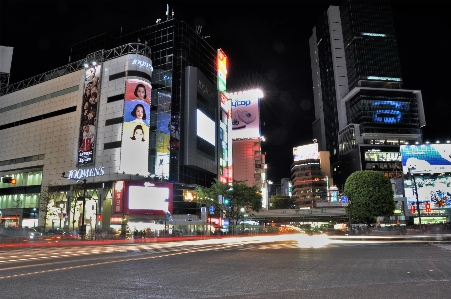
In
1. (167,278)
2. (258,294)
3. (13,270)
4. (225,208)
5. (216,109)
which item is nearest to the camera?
(258,294)

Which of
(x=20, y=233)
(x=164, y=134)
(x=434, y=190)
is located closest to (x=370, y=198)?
(x=434, y=190)

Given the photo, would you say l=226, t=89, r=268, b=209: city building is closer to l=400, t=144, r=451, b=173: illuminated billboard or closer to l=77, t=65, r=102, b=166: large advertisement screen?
l=400, t=144, r=451, b=173: illuminated billboard

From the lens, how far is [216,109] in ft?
292

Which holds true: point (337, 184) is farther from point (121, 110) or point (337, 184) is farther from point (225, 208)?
point (121, 110)

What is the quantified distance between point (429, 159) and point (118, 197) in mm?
76380

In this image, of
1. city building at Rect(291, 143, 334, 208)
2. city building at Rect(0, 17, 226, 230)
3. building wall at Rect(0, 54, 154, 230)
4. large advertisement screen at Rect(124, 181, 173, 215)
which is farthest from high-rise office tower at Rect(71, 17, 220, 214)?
city building at Rect(291, 143, 334, 208)

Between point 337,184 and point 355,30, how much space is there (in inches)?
2875

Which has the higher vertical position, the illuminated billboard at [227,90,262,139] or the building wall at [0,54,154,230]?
the illuminated billboard at [227,90,262,139]

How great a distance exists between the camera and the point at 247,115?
122 metres

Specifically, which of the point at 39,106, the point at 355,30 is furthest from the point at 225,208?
the point at 355,30

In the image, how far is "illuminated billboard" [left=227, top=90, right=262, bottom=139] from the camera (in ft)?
396

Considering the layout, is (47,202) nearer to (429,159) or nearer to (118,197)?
(118,197)

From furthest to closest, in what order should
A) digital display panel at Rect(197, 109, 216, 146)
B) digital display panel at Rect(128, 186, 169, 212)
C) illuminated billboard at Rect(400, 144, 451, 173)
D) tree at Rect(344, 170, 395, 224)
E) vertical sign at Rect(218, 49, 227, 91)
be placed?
vertical sign at Rect(218, 49, 227, 91) < illuminated billboard at Rect(400, 144, 451, 173) < digital display panel at Rect(197, 109, 216, 146) < digital display panel at Rect(128, 186, 169, 212) < tree at Rect(344, 170, 395, 224)

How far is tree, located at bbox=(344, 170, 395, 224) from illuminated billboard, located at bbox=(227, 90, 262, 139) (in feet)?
197
